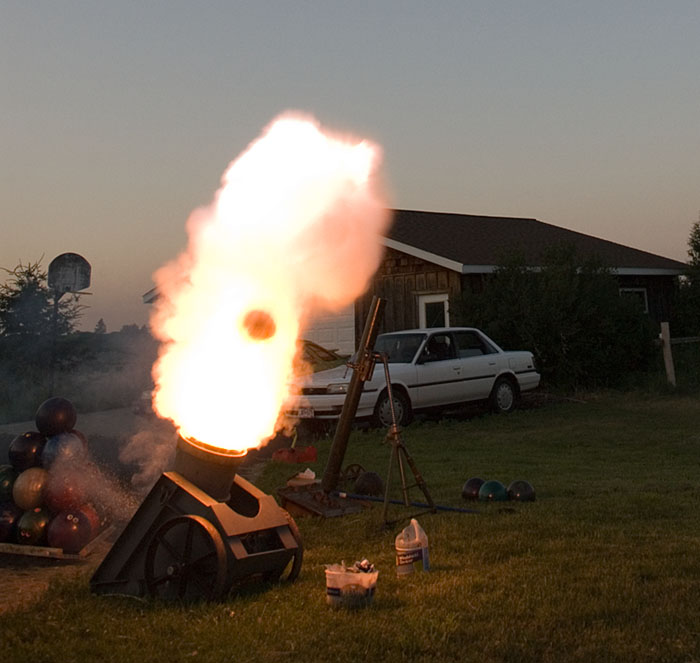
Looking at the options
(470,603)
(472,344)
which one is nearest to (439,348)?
(472,344)

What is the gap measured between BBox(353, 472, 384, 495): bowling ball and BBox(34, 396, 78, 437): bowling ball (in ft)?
10.1

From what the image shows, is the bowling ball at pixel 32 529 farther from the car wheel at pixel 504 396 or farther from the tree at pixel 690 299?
the tree at pixel 690 299

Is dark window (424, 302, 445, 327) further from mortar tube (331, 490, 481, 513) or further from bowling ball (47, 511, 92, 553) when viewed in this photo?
bowling ball (47, 511, 92, 553)

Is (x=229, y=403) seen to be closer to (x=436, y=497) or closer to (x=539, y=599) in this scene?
(x=539, y=599)

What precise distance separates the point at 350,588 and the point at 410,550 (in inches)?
31.9

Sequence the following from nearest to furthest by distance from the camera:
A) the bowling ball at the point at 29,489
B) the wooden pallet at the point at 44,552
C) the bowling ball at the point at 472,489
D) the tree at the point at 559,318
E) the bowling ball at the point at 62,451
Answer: the wooden pallet at the point at 44,552, the bowling ball at the point at 29,489, the bowling ball at the point at 62,451, the bowling ball at the point at 472,489, the tree at the point at 559,318

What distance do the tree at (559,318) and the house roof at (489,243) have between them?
42.4 inches

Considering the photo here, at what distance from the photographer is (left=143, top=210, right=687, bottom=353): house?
23750 mm

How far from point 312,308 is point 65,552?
3.08 metres

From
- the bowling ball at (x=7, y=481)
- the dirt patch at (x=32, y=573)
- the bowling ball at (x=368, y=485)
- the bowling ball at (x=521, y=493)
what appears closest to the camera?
the dirt patch at (x=32, y=573)

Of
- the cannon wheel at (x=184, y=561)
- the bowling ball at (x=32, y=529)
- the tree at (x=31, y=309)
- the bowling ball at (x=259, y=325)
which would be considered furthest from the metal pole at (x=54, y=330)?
the cannon wheel at (x=184, y=561)

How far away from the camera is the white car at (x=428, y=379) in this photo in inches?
598

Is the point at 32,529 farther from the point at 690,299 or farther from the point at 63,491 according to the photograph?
the point at 690,299

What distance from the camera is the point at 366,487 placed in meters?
9.34
